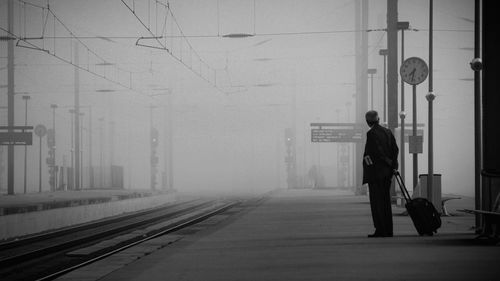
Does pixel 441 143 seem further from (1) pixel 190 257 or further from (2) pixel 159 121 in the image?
(1) pixel 190 257

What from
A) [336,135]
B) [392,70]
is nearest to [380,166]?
[392,70]

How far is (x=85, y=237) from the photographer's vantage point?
21828 mm

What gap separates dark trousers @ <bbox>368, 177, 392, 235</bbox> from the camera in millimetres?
13016

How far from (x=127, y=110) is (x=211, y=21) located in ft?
119

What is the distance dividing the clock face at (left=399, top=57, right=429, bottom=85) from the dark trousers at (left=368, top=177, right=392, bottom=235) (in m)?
11.7

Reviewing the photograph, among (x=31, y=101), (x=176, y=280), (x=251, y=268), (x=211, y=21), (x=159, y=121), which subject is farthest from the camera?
(x=159, y=121)

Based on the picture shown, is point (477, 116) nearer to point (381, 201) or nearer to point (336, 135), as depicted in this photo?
point (381, 201)

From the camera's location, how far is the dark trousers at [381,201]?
512 inches

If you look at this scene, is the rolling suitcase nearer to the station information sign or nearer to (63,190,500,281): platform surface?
(63,190,500,281): platform surface

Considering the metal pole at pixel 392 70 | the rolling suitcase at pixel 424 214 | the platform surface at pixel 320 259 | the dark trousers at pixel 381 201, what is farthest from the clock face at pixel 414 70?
the dark trousers at pixel 381 201

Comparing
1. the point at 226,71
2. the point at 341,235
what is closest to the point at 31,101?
the point at 226,71

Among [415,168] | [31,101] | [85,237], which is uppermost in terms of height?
[31,101]

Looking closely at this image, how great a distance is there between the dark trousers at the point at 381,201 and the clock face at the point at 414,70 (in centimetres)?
1168

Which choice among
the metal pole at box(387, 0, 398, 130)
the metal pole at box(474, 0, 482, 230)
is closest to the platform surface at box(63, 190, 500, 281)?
the metal pole at box(474, 0, 482, 230)
